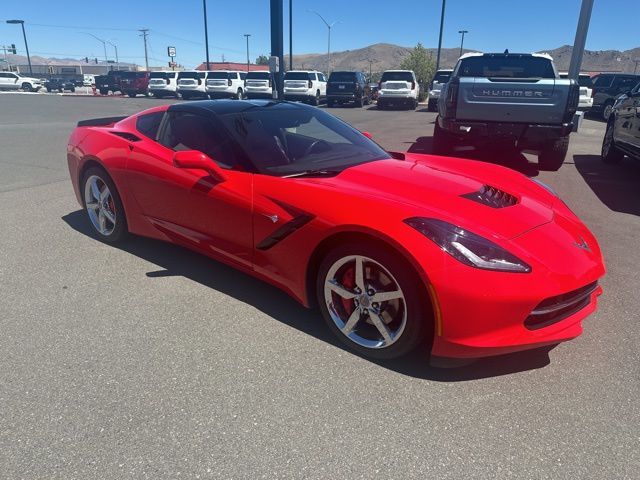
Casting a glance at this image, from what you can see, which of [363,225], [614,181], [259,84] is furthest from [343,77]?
[363,225]

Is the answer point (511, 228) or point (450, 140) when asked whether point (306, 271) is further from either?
point (450, 140)

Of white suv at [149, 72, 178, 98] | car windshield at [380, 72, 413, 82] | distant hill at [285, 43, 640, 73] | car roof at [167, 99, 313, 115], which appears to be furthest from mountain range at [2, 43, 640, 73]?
car roof at [167, 99, 313, 115]

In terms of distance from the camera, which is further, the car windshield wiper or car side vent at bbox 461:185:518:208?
the car windshield wiper

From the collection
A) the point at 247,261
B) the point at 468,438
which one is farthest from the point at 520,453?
the point at 247,261

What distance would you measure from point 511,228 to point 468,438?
43.5 inches

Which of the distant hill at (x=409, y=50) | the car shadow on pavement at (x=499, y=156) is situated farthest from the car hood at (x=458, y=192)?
the distant hill at (x=409, y=50)

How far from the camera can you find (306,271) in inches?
106

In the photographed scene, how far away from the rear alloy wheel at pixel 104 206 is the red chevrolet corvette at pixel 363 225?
4cm

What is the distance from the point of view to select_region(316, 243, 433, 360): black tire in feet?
7.50

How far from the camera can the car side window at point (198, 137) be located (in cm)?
319

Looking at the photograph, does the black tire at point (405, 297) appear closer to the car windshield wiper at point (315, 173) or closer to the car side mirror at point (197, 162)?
the car windshield wiper at point (315, 173)

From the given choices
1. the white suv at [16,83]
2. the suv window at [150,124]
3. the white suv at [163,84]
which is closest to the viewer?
the suv window at [150,124]

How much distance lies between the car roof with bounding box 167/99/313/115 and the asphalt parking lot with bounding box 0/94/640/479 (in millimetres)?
1273

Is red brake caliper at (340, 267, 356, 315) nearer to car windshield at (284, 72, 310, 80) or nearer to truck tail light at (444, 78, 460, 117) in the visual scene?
truck tail light at (444, 78, 460, 117)
